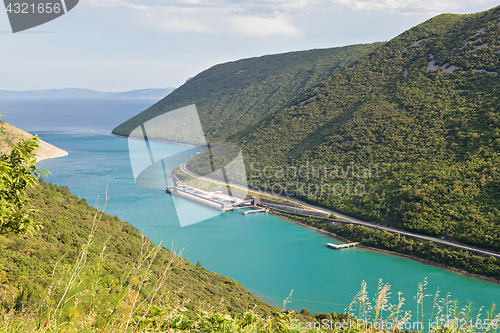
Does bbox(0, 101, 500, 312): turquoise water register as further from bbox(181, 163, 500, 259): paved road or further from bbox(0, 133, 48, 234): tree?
bbox(0, 133, 48, 234): tree

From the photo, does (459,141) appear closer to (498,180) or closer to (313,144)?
(498,180)

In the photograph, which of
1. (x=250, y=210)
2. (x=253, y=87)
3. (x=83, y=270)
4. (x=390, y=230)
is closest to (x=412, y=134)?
(x=390, y=230)

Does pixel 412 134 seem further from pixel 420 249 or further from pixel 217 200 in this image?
pixel 217 200

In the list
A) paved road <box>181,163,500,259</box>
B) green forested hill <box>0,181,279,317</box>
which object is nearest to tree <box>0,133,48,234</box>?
green forested hill <box>0,181,279,317</box>

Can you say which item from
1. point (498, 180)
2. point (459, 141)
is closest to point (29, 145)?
point (498, 180)

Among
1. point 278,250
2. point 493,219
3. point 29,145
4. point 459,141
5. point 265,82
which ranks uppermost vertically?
point 265,82

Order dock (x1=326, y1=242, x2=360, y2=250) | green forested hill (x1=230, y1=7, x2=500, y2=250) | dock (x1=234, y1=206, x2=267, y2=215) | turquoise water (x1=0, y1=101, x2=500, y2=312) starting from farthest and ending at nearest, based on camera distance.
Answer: dock (x1=234, y1=206, x2=267, y2=215)
green forested hill (x1=230, y1=7, x2=500, y2=250)
dock (x1=326, y1=242, x2=360, y2=250)
turquoise water (x1=0, y1=101, x2=500, y2=312)

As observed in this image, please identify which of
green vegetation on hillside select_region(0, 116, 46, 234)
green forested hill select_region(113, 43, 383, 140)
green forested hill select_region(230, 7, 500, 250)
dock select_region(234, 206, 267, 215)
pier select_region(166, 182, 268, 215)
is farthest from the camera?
green forested hill select_region(113, 43, 383, 140)
